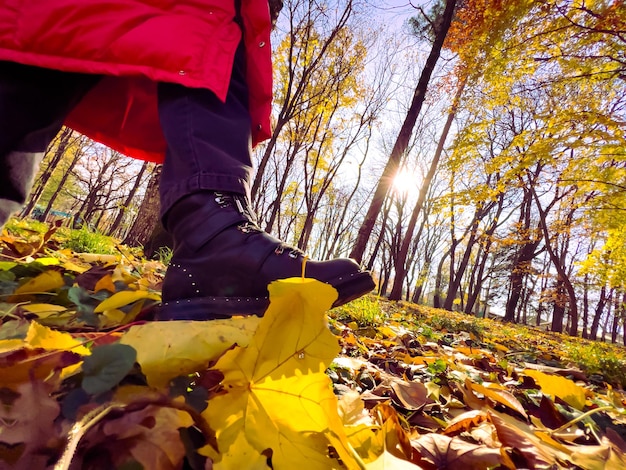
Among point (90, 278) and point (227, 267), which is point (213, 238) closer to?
point (227, 267)

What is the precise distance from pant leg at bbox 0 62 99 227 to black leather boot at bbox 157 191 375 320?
1.40ft

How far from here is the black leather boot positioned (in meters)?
0.85

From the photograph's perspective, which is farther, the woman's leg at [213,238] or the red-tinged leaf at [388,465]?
the woman's leg at [213,238]

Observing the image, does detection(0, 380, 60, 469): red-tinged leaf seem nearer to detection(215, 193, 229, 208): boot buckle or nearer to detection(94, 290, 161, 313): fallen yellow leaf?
detection(94, 290, 161, 313): fallen yellow leaf

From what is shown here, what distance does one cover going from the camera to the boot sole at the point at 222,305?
0.83m

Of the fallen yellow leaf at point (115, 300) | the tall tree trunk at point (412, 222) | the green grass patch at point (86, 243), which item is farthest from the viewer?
the tall tree trunk at point (412, 222)

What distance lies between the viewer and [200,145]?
91cm

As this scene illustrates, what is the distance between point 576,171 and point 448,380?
5.96 meters

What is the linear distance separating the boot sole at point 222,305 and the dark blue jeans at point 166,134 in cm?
27

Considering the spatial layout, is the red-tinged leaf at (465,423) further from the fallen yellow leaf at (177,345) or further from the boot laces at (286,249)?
the boot laces at (286,249)

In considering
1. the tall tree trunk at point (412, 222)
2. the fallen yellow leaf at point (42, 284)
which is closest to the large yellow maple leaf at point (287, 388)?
the fallen yellow leaf at point (42, 284)

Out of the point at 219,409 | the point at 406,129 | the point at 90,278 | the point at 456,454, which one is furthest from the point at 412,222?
the point at 219,409

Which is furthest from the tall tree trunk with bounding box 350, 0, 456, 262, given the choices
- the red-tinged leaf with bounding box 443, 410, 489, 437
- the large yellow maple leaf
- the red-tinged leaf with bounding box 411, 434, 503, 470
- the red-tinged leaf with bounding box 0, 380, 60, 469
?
the red-tinged leaf with bounding box 0, 380, 60, 469

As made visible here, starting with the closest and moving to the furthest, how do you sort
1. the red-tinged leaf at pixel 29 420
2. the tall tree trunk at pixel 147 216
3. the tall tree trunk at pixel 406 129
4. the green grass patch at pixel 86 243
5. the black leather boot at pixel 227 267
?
1. the red-tinged leaf at pixel 29 420
2. the black leather boot at pixel 227 267
3. the green grass patch at pixel 86 243
4. the tall tree trunk at pixel 147 216
5. the tall tree trunk at pixel 406 129
